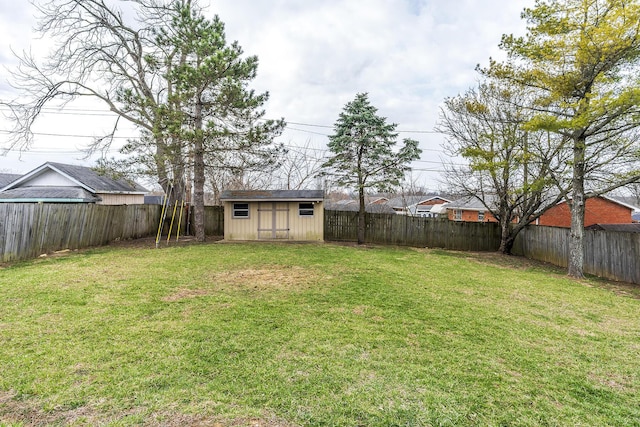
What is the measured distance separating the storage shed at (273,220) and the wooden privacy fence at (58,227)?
400cm

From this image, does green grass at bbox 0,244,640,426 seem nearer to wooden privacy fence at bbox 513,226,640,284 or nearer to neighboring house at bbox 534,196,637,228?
wooden privacy fence at bbox 513,226,640,284

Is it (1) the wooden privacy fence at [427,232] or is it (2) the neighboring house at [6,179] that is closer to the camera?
(1) the wooden privacy fence at [427,232]

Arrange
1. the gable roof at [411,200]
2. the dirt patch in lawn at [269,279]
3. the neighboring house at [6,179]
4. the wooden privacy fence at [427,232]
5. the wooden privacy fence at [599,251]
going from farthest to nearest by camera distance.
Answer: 1. the gable roof at [411,200]
2. the neighboring house at [6,179]
3. the wooden privacy fence at [427,232]
4. the wooden privacy fence at [599,251]
5. the dirt patch in lawn at [269,279]

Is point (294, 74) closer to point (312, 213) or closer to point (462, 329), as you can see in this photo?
point (312, 213)

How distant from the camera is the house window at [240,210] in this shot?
532 inches

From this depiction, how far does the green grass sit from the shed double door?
6905mm

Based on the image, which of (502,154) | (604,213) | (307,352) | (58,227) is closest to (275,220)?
(58,227)

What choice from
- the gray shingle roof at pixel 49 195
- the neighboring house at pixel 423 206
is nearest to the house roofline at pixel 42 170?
the gray shingle roof at pixel 49 195

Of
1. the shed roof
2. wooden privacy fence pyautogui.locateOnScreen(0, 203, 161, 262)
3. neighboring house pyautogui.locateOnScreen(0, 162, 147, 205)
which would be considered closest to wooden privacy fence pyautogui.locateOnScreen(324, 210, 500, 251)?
the shed roof

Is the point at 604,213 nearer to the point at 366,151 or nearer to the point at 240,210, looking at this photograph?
the point at 366,151

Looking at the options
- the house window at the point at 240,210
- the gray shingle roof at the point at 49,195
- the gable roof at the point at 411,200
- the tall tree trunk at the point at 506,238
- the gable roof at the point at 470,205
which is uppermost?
the gable roof at the point at 411,200

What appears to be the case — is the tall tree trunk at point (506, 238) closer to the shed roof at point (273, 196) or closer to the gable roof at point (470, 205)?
the shed roof at point (273, 196)

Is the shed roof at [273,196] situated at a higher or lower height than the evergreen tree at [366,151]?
lower

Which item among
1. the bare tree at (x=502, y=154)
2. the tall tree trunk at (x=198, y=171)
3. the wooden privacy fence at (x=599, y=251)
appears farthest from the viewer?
the tall tree trunk at (x=198, y=171)
